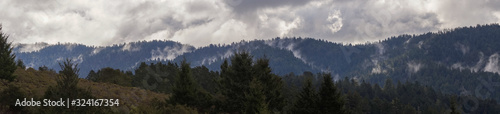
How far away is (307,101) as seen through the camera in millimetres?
29656

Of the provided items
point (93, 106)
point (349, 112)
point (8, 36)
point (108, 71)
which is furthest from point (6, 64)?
point (108, 71)

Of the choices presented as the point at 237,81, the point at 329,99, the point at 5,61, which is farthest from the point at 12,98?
the point at 237,81

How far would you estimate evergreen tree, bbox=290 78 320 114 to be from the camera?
28.8m

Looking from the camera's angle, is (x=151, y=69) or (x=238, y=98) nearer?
(x=238, y=98)

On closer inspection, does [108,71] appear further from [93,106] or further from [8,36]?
[93,106]

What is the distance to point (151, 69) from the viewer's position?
110 meters

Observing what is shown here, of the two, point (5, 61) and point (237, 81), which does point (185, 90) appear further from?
point (5, 61)

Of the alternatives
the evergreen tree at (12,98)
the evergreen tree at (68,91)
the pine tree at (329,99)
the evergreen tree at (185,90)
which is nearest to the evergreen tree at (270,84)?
the evergreen tree at (185,90)

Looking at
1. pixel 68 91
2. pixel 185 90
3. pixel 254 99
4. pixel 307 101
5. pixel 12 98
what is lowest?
pixel 307 101

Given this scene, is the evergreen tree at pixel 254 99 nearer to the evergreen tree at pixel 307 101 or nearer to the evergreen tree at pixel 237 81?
the evergreen tree at pixel 307 101

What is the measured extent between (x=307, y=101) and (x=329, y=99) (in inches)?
78.6

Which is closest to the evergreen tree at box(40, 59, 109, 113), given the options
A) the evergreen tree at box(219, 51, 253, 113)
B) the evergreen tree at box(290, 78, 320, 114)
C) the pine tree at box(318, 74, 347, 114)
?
the evergreen tree at box(290, 78, 320, 114)

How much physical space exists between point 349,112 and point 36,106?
20.2 meters

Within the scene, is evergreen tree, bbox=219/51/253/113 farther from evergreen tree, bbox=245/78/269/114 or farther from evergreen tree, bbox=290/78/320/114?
evergreen tree, bbox=290/78/320/114
